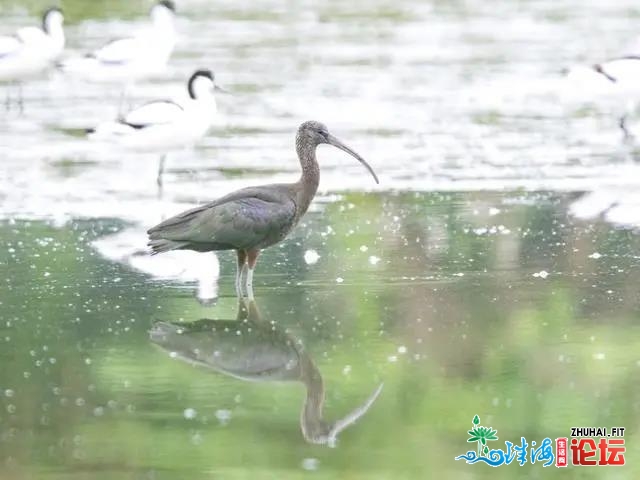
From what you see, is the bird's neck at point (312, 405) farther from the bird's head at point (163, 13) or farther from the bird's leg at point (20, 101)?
the bird's head at point (163, 13)

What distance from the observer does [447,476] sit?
6734 mm

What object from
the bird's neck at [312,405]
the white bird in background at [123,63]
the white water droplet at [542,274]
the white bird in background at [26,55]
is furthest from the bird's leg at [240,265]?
the white bird in background at [26,55]

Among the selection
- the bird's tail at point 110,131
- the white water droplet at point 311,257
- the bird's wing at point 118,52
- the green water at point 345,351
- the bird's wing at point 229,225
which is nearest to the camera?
the green water at point 345,351

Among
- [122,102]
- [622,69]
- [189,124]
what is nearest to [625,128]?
[622,69]

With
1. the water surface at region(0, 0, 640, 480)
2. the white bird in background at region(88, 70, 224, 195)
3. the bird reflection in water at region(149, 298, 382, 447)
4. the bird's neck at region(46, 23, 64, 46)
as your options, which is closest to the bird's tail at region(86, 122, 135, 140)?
the white bird in background at region(88, 70, 224, 195)

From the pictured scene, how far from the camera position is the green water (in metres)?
7.02

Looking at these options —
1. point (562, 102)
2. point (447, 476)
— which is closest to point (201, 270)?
point (447, 476)

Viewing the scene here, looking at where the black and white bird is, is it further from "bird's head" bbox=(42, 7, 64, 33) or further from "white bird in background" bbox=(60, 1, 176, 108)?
"bird's head" bbox=(42, 7, 64, 33)

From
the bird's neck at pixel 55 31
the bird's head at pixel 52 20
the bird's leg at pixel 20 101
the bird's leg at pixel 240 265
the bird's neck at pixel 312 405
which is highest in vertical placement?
the bird's neck at pixel 312 405

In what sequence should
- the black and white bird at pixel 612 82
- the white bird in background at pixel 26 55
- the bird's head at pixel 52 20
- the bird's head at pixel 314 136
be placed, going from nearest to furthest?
the bird's head at pixel 314 136 → the black and white bird at pixel 612 82 → the white bird in background at pixel 26 55 → the bird's head at pixel 52 20

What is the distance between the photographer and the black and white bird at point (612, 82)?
1733 centimetres

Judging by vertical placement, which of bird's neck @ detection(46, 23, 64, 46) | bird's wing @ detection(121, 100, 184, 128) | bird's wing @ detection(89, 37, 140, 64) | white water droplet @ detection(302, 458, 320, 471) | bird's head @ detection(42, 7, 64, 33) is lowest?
bird's neck @ detection(46, 23, 64, 46)

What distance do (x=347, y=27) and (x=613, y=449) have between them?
69.3 feet

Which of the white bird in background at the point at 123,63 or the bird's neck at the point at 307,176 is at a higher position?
the bird's neck at the point at 307,176
